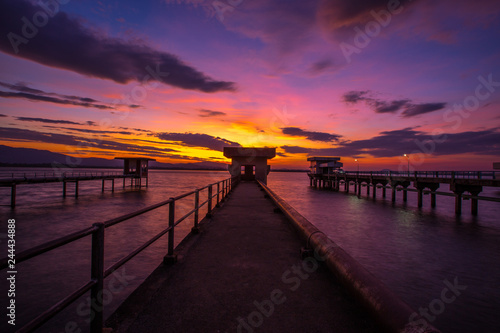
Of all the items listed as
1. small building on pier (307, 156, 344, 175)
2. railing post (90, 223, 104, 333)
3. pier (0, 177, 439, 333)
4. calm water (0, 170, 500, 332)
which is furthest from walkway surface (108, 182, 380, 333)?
small building on pier (307, 156, 344, 175)

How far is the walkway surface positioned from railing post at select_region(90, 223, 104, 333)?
0.29m

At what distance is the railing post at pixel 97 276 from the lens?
2.26 m

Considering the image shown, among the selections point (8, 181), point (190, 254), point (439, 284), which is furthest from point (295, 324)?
point (8, 181)

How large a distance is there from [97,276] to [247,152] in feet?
95.9

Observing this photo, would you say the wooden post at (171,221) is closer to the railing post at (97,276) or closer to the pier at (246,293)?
the pier at (246,293)

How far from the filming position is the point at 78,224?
18172 mm

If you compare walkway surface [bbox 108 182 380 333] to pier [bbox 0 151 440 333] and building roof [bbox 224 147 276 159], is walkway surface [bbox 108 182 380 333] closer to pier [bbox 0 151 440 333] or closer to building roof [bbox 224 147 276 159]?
pier [bbox 0 151 440 333]

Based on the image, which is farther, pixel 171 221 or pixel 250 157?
pixel 250 157

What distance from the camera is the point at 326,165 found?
58.2 m

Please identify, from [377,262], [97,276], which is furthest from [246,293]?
[377,262]

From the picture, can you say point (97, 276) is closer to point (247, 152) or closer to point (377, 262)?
point (377, 262)

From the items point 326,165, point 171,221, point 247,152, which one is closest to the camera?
point 171,221

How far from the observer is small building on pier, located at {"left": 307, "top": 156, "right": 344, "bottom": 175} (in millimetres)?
56844

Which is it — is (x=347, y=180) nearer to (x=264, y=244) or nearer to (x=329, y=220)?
(x=329, y=220)
